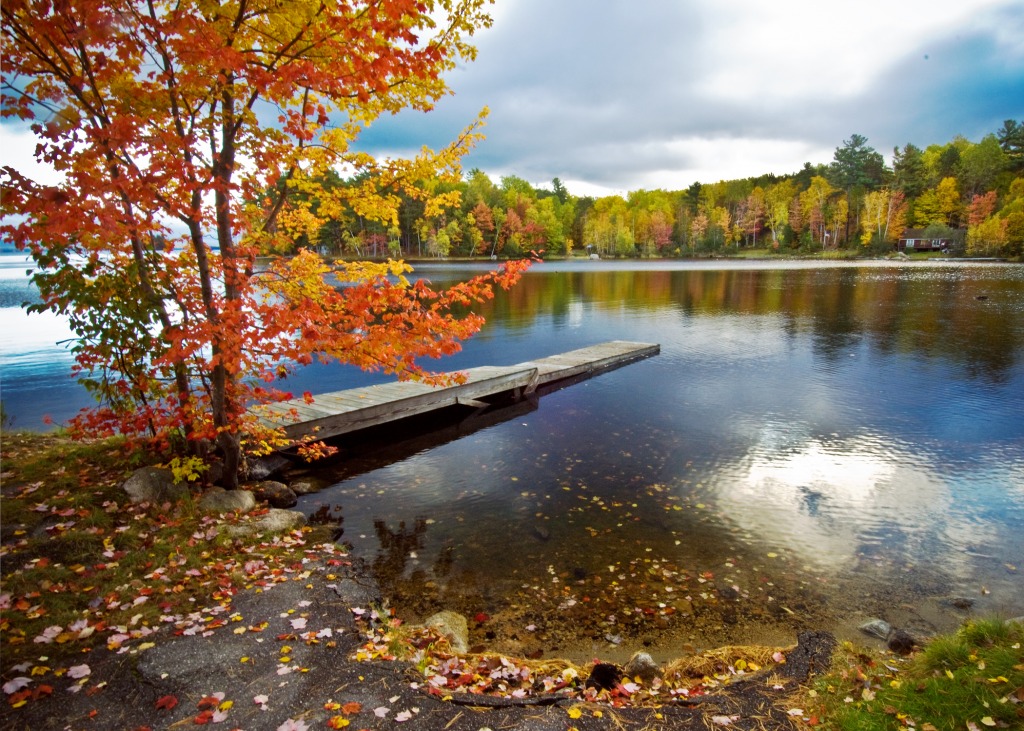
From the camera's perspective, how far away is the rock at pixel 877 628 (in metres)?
6.63

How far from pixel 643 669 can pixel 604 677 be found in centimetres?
49

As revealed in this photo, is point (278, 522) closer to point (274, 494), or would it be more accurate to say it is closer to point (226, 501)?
point (226, 501)

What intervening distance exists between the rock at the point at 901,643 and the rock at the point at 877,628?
0.14m

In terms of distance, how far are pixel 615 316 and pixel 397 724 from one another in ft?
114

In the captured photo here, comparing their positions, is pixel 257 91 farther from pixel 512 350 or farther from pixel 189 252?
pixel 512 350

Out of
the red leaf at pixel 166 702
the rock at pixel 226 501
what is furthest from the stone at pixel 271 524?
the red leaf at pixel 166 702

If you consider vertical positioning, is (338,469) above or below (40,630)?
below

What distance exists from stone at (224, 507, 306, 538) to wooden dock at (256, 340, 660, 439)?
246 centimetres

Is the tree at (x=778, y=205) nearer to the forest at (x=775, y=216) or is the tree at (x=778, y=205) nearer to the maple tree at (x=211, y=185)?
the forest at (x=775, y=216)

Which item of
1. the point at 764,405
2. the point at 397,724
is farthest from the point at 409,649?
the point at 764,405

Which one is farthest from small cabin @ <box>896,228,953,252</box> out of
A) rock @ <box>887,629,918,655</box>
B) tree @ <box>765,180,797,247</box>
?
rock @ <box>887,629,918,655</box>

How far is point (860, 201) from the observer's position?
357ft

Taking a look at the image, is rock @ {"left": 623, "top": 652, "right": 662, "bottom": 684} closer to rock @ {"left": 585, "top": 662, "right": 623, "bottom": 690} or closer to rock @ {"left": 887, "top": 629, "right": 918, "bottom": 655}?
rock @ {"left": 585, "top": 662, "right": 623, "bottom": 690}

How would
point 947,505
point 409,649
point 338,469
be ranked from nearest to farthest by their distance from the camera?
point 409,649, point 947,505, point 338,469
